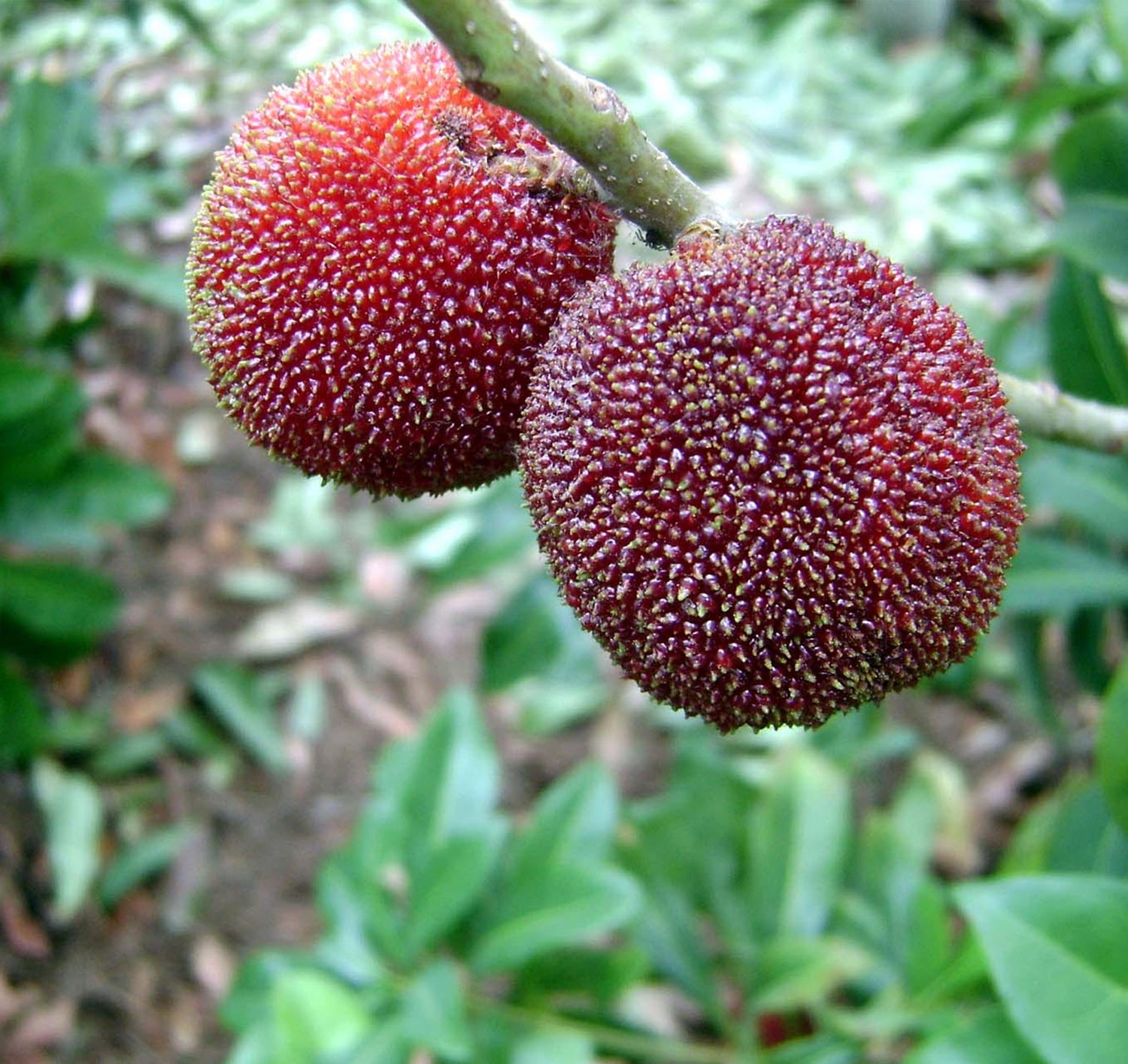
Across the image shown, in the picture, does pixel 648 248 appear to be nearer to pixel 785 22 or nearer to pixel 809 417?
pixel 809 417

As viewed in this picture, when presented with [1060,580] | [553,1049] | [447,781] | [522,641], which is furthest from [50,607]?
[1060,580]

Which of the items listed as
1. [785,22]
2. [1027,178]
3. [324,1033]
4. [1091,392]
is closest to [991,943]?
[1091,392]

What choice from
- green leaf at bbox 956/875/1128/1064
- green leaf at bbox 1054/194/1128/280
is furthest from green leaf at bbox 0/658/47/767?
green leaf at bbox 1054/194/1128/280

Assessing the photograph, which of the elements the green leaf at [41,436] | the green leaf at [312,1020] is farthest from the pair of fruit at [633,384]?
the green leaf at [41,436]

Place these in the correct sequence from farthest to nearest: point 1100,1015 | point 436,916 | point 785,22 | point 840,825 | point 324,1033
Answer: point 785,22 < point 840,825 < point 436,916 < point 324,1033 < point 1100,1015

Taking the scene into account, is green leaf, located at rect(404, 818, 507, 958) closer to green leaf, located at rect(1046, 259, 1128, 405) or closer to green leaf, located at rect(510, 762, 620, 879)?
green leaf, located at rect(510, 762, 620, 879)

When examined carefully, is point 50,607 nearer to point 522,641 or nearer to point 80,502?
point 80,502
